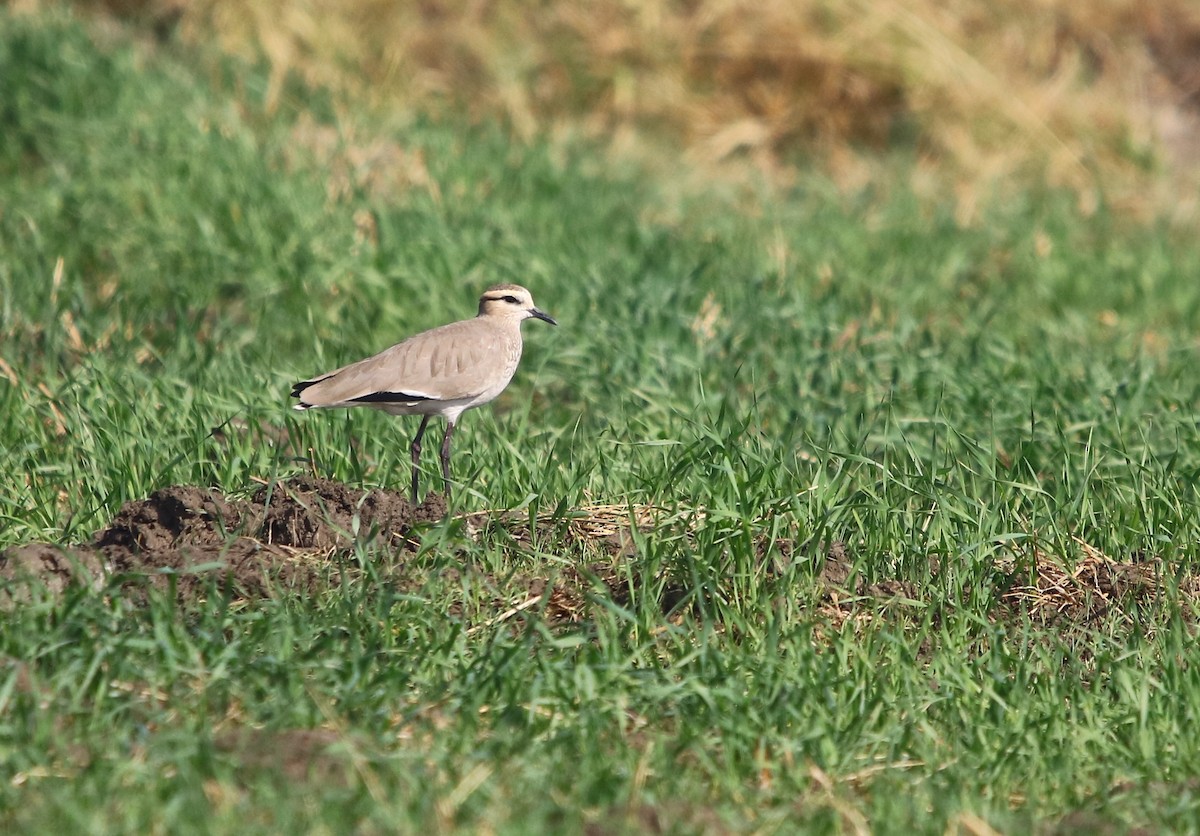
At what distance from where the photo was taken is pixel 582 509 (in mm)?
5695

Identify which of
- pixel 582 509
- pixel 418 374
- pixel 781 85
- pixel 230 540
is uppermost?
pixel 418 374

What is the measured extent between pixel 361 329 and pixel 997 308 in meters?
3.82

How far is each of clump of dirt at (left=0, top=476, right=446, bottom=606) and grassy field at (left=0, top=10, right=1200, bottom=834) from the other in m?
0.05

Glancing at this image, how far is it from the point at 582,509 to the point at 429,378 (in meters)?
0.84

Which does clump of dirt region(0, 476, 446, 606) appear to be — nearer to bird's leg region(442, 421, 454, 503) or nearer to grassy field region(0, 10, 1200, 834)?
grassy field region(0, 10, 1200, 834)

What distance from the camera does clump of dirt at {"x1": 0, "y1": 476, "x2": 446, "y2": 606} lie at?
4.95 meters

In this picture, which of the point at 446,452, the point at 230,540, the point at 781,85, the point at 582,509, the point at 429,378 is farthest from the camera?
the point at 781,85

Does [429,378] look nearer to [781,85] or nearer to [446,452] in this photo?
[446,452]

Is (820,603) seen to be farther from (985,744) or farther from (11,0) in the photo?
(11,0)

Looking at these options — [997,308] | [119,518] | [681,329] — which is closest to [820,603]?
[119,518]

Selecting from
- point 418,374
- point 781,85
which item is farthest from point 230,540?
point 781,85

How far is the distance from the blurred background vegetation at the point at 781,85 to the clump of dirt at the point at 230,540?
786cm

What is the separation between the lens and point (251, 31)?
12680mm

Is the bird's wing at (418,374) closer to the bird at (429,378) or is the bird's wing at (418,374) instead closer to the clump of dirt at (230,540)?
the bird at (429,378)
